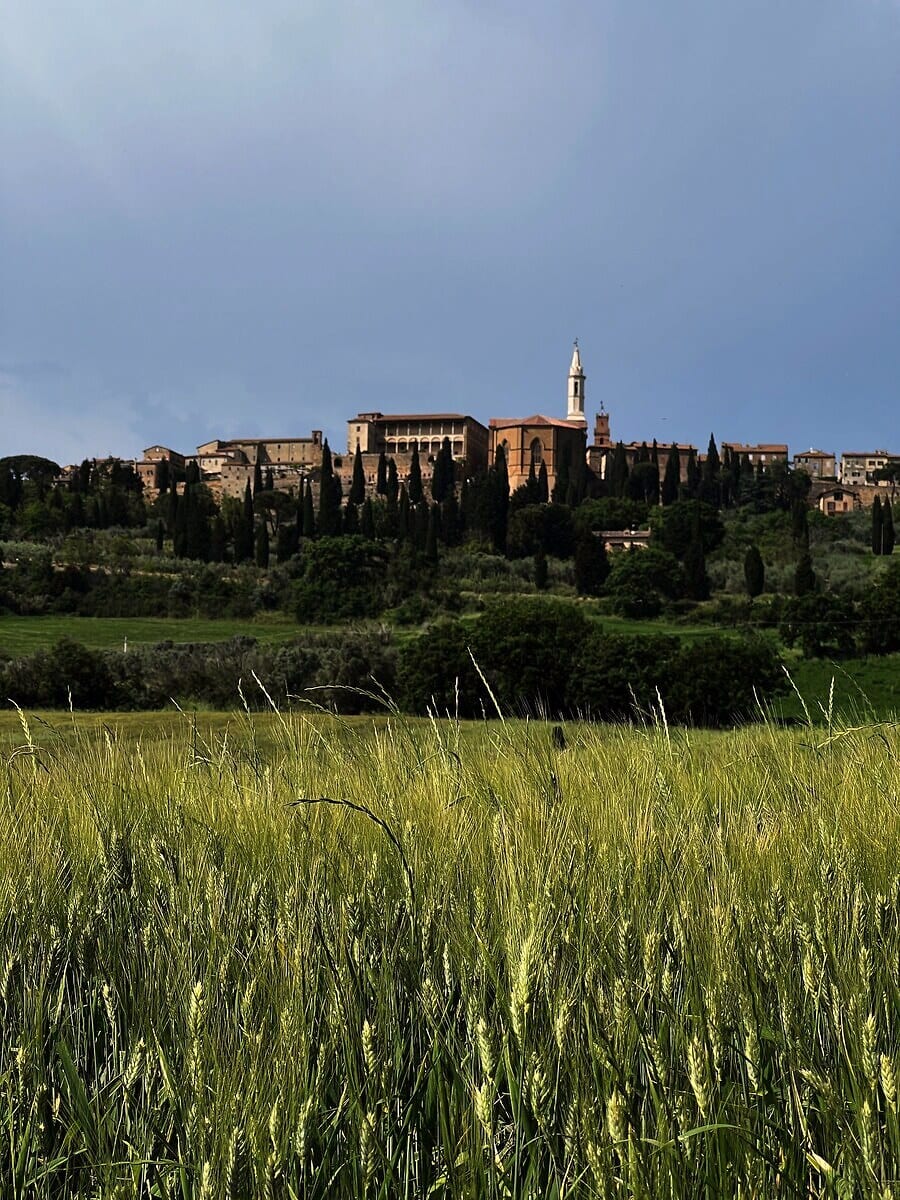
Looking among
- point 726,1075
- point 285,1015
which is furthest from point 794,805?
point 285,1015

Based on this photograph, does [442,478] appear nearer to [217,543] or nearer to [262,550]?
[217,543]

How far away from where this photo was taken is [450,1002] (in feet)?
5.96

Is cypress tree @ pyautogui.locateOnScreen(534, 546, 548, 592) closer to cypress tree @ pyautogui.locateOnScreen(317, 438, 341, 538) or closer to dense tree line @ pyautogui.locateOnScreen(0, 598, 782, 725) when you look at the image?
cypress tree @ pyautogui.locateOnScreen(317, 438, 341, 538)

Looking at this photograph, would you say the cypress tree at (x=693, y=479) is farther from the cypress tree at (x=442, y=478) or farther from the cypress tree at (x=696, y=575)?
the cypress tree at (x=696, y=575)

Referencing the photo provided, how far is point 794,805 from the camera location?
330cm

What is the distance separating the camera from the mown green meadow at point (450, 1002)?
4.19 ft

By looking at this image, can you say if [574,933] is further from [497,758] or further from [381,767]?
[497,758]

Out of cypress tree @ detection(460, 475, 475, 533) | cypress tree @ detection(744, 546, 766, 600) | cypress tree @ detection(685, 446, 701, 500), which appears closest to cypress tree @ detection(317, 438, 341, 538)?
cypress tree @ detection(460, 475, 475, 533)

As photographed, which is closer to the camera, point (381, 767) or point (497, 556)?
point (381, 767)

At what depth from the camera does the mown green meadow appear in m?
1.28

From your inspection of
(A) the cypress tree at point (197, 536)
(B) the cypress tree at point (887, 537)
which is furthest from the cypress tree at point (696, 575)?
(A) the cypress tree at point (197, 536)

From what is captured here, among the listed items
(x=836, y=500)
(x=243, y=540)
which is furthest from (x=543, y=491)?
(x=243, y=540)

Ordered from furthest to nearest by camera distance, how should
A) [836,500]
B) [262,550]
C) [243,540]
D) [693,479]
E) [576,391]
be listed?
[576,391]
[836,500]
[693,479]
[243,540]
[262,550]

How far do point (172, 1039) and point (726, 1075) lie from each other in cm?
87
